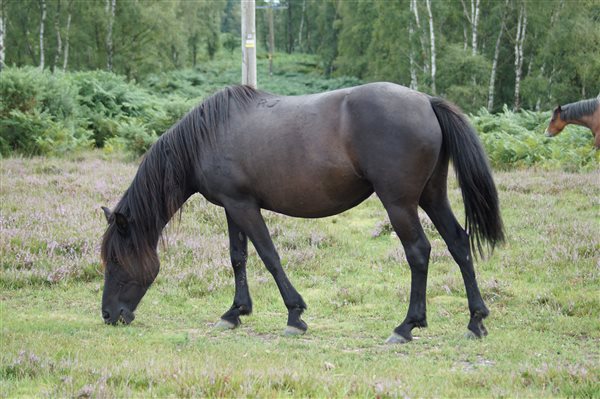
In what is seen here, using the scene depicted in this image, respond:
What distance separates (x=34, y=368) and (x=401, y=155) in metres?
3.23

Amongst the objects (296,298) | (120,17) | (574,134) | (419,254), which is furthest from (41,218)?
(120,17)

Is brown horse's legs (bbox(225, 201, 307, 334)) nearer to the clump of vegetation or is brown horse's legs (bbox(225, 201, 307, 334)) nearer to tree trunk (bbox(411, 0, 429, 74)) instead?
the clump of vegetation

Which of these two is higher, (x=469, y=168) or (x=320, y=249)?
(x=469, y=168)

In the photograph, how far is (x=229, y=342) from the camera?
6020mm

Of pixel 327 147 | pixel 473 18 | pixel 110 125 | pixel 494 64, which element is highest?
pixel 473 18

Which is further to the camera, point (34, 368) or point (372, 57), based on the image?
point (372, 57)

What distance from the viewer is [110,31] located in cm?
4281

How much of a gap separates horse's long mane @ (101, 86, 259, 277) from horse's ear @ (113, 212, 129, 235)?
0.04 meters

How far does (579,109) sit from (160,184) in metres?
12.1

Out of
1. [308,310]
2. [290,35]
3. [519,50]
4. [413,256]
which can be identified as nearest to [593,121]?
[308,310]

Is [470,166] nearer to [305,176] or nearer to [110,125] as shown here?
[305,176]

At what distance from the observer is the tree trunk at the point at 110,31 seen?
42256 millimetres

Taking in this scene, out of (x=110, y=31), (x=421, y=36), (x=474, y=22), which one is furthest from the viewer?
(x=110, y=31)

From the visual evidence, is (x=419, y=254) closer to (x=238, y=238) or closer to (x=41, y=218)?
(x=238, y=238)
